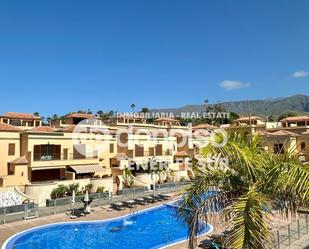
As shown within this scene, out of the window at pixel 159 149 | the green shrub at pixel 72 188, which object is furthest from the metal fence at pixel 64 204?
the window at pixel 159 149

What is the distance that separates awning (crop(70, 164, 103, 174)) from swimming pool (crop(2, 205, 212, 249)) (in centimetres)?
1160

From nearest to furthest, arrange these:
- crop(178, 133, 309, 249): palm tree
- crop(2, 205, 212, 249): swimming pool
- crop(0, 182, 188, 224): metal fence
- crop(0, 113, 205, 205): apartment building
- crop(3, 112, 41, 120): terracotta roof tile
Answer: crop(178, 133, 309, 249): palm tree → crop(2, 205, 212, 249): swimming pool → crop(0, 182, 188, 224): metal fence → crop(0, 113, 205, 205): apartment building → crop(3, 112, 41, 120): terracotta roof tile

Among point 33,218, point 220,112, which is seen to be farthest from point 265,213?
point 220,112

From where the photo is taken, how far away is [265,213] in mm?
6449

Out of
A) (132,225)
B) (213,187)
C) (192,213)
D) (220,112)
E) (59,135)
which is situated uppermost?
(220,112)

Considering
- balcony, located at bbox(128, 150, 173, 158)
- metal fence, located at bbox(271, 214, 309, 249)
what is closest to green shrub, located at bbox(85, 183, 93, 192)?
balcony, located at bbox(128, 150, 173, 158)

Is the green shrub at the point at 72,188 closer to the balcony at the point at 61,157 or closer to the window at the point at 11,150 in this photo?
the balcony at the point at 61,157

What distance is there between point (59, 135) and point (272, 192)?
3320cm

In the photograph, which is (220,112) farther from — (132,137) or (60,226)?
(60,226)

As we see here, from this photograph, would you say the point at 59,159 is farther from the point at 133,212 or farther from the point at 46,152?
the point at 133,212

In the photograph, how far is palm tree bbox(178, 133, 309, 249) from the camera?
6.11 meters

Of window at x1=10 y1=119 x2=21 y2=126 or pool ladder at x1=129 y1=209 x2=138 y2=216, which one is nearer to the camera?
pool ladder at x1=129 y1=209 x2=138 y2=216

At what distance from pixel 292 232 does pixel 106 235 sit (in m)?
13.2

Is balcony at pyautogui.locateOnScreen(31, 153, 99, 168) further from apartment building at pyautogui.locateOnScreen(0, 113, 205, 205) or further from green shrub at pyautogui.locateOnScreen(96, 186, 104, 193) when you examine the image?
green shrub at pyautogui.locateOnScreen(96, 186, 104, 193)
